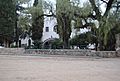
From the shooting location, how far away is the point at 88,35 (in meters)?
40.9

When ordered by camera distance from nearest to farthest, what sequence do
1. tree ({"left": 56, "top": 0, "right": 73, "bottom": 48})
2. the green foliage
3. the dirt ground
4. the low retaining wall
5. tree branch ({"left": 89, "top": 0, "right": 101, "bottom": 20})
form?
the dirt ground → the low retaining wall → tree ({"left": 56, "top": 0, "right": 73, "bottom": 48}) → tree branch ({"left": 89, "top": 0, "right": 101, "bottom": 20}) → the green foliage

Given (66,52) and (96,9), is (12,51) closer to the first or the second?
(66,52)

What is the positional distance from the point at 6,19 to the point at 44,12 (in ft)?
47.1

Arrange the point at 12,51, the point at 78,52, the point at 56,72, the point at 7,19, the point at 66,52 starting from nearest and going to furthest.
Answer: the point at 56,72
the point at 78,52
the point at 66,52
the point at 12,51
the point at 7,19

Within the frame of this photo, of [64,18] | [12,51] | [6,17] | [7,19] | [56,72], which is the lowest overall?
[56,72]

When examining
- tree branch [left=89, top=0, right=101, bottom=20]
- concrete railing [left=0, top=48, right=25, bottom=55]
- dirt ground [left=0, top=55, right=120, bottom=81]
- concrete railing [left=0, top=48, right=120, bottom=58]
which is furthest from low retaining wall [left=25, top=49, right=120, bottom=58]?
dirt ground [left=0, top=55, right=120, bottom=81]

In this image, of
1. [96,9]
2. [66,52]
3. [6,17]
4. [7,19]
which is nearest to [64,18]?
[96,9]

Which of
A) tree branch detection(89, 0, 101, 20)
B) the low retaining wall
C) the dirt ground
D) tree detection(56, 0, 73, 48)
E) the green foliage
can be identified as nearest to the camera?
the dirt ground

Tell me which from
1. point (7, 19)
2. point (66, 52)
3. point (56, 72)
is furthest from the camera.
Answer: point (7, 19)

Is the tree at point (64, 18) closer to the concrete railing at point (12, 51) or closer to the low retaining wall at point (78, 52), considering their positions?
the low retaining wall at point (78, 52)

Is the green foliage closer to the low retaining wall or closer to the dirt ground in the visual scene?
the low retaining wall

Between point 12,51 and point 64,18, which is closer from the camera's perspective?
point 64,18

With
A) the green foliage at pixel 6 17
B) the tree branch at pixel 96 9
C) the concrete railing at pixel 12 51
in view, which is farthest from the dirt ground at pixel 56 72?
the green foliage at pixel 6 17

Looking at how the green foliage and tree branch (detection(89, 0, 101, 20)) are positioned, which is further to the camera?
the green foliage
